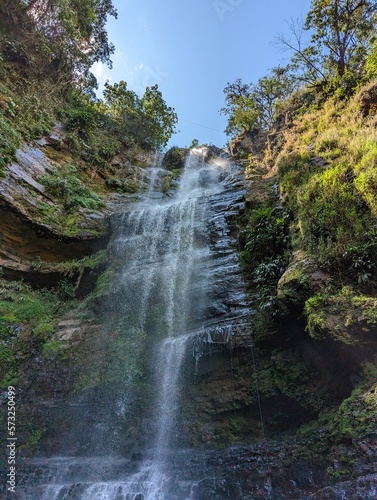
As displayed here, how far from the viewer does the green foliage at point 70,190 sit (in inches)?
491

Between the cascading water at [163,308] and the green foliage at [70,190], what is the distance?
184cm

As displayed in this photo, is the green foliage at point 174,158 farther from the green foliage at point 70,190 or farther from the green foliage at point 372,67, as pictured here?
the green foliage at point 372,67

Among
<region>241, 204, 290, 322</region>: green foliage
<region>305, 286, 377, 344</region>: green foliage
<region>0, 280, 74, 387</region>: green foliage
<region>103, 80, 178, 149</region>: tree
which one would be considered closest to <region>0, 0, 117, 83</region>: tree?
<region>103, 80, 178, 149</region>: tree

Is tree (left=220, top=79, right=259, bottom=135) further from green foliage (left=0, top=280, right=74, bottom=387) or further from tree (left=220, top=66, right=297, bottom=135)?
green foliage (left=0, top=280, right=74, bottom=387)

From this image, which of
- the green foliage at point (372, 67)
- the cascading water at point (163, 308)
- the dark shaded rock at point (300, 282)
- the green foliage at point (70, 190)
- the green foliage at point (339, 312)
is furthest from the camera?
the green foliage at point (70, 190)

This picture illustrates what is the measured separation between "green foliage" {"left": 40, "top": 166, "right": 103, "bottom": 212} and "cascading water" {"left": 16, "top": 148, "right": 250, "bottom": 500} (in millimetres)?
1839

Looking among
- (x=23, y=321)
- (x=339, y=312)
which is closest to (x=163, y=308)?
(x=23, y=321)

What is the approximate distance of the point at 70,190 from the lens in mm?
13055

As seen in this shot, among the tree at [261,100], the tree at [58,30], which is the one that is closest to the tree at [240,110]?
the tree at [261,100]

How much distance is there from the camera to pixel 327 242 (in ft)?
21.7

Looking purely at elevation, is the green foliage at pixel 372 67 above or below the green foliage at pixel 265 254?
above

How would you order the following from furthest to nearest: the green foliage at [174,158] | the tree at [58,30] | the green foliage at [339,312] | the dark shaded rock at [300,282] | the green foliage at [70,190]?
1. the green foliage at [174,158]
2. the tree at [58,30]
3. the green foliage at [70,190]
4. the dark shaded rock at [300,282]
5. the green foliage at [339,312]

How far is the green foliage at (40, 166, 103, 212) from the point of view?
40.9ft

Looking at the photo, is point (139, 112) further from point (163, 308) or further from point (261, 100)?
point (163, 308)
